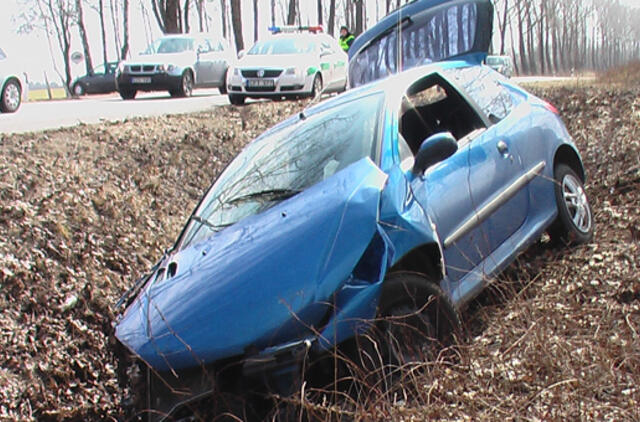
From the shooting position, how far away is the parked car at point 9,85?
11688mm

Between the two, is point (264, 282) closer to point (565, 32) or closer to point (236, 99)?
point (236, 99)

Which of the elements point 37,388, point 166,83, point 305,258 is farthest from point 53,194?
Result: point 166,83

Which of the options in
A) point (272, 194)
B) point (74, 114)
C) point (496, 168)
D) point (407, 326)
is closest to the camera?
point (407, 326)

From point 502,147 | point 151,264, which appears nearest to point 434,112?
point 502,147

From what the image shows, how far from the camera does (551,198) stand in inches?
196

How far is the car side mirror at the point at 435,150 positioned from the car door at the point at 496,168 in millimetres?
490

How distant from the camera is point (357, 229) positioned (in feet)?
10.5

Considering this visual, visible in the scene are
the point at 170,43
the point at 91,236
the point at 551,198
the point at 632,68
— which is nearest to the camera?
the point at 551,198

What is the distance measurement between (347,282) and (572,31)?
102 m

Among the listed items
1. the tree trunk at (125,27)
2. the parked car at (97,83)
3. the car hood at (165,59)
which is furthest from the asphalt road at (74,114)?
the tree trunk at (125,27)

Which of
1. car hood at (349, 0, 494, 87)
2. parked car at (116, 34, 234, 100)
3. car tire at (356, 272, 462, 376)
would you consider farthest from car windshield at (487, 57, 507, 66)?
car tire at (356, 272, 462, 376)

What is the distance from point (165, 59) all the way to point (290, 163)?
14.5 meters

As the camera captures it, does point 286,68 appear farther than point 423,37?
Yes

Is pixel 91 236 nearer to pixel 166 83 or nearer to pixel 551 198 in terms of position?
pixel 551 198
